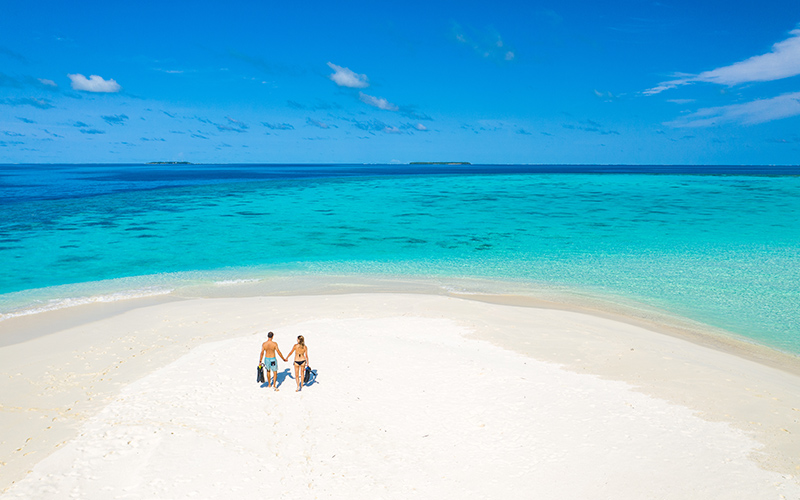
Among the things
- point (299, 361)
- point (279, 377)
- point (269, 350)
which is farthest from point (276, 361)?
point (279, 377)

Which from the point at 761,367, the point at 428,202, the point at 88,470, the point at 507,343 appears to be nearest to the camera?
the point at 88,470

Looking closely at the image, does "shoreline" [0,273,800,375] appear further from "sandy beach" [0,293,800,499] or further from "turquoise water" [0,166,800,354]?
"turquoise water" [0,166,800,354]

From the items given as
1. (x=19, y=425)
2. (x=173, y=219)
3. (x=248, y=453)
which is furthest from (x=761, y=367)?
(x=173, y=219)

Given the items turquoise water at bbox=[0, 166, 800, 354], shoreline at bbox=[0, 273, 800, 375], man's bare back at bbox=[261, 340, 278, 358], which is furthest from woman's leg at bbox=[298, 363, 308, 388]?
turquoise water at bbox=[0, 166, 800, 354]

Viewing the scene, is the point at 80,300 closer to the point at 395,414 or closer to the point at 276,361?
the point at 276,361

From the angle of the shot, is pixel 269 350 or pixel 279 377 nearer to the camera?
pixel 269 350

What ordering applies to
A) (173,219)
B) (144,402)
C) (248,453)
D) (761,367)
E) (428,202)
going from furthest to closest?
(428,202)
(173,219)
(761,367)
(144,402)
(248,453)

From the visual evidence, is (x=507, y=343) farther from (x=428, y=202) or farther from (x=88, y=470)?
(x=428, y=202)
